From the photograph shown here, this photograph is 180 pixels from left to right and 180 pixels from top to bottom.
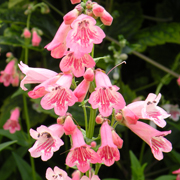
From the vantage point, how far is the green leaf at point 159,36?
6.43ft

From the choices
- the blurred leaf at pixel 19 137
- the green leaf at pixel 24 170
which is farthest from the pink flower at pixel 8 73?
the green leaf at pixel 24 170

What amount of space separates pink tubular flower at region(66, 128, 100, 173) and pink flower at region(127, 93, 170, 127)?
220 millimetres

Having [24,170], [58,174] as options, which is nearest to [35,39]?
[24,170]

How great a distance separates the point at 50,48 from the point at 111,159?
1.39ft

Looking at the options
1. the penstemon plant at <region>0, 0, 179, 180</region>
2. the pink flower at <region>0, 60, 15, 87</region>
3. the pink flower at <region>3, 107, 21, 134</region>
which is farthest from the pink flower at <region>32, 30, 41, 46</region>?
the penstemon plant at <region>0, 0, 179, 180</region>

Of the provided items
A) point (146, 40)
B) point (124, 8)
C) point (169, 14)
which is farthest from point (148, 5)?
point (146, 40)

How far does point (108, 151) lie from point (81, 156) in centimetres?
9

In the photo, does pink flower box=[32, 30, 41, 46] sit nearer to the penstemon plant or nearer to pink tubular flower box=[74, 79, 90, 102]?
the penstemon plant

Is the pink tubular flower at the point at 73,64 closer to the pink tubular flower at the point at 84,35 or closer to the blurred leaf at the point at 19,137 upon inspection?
the pink tubular flower at the point at 84,35

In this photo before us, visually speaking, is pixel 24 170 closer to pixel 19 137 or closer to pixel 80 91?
pixel 19 137

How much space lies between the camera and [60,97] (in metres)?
0.94

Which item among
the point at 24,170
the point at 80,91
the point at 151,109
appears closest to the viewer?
the point at 80,91

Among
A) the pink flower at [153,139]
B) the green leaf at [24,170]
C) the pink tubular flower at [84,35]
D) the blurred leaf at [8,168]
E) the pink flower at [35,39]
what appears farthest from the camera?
the pink flower at [35,39]

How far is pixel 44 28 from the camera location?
2.11 meters
